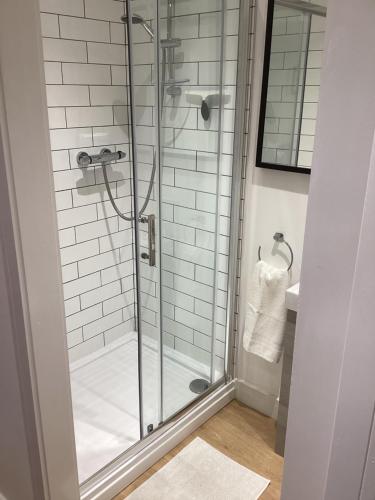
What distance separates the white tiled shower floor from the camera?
203 centimetres

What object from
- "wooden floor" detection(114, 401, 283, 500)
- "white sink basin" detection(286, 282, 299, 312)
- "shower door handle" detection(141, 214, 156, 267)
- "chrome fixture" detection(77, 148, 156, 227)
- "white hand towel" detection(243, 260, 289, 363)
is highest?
"chrome fixture" detection(77, 148, 156, 227)

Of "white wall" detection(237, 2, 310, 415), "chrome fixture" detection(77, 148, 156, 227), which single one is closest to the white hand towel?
"white wall" detection(237, 2, 310, 415)

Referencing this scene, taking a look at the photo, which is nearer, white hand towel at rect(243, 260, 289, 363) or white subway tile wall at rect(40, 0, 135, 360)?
white hand towel at rect(243, 260, 289, 363)

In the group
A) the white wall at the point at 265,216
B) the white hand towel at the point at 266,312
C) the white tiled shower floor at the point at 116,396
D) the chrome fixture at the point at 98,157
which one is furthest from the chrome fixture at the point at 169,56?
the white tiled shower floor at the point at 116,396

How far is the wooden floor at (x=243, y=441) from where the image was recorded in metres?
1.96

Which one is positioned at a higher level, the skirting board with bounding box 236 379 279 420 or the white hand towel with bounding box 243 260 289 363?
the white hand towel with bounding box 243 260 289 363

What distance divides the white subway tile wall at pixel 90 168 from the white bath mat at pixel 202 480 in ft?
3.19

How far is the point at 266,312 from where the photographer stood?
2.06m

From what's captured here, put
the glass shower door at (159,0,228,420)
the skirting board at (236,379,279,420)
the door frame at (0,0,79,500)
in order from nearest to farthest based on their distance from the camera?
the door frame at (0,0,79,500)
the glass shower door at (159,0,228,420)
the skirting board at (236,379,279,420)

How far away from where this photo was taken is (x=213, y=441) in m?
2.16

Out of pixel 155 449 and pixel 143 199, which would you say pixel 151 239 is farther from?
pixel 155 449

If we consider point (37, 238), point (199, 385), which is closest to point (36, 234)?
point (37, 238)

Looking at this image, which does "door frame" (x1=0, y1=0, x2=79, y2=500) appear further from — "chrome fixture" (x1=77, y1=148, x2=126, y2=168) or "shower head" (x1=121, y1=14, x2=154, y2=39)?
"chrome fixture" (x1=77, y1=148, x2=126, y2=168)

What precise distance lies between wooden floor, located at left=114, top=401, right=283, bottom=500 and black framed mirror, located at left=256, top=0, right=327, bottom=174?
4.33 feet
